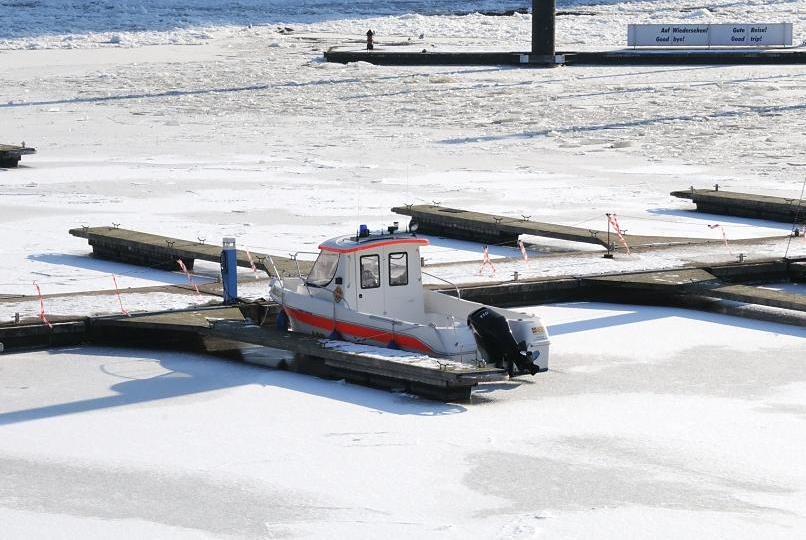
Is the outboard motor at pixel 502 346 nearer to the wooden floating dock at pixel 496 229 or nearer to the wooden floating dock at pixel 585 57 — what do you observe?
the wooden floating dock at pixel 496 229

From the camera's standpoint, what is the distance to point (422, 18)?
52281 millimetres

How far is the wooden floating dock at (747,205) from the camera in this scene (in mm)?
19938

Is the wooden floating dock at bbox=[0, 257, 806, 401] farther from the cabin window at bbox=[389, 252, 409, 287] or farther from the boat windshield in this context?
the cabin window at bbox=[389, 252, 409, 287]

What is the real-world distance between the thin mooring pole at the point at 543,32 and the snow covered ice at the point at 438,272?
1290 mm

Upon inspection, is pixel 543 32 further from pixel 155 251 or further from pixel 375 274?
pixel 375 274

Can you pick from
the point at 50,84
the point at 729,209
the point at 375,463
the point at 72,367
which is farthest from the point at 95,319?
the point at 50,84

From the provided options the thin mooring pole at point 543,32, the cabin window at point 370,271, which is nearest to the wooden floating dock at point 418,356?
the cabin window at point 370,271

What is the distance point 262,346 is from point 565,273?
4.11m

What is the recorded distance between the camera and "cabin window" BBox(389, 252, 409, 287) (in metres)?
12.9

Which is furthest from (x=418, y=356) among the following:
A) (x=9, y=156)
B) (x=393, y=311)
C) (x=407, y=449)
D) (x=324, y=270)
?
(x=9, y=156)

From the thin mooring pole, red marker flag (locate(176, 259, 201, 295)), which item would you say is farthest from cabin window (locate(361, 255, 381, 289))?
the thin mooring pole

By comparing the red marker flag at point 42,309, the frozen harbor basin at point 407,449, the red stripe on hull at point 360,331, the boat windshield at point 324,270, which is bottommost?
the frozen harbor basin at point 407,449

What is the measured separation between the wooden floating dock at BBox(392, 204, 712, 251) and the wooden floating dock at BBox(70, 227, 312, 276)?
Result: 3019mm

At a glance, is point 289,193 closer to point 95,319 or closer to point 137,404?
point 95,319
